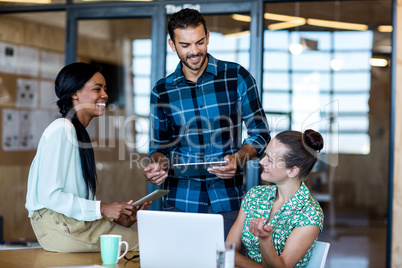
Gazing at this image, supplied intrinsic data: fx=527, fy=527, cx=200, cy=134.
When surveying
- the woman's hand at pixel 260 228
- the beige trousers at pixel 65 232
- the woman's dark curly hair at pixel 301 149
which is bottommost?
the beige trousers at pixel 65 232

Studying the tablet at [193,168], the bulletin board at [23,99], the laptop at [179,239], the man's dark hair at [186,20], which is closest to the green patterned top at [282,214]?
the tablet at [193,168]

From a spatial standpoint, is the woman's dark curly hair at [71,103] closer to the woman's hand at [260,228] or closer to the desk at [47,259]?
the desk at [47,259]

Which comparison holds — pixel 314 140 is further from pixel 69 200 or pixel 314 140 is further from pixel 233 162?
pixel 69 200

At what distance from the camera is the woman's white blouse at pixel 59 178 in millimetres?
2002

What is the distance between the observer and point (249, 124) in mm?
2641

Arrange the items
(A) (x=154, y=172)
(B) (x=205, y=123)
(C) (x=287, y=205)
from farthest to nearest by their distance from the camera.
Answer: (B) (x=205, y=123) → (A) (x=154, y=172) → (C) (x=287, y=205)

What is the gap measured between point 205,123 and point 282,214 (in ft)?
2.39

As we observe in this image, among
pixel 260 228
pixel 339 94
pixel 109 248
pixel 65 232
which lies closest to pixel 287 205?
pixel 260 228

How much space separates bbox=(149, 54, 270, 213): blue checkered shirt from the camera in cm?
263

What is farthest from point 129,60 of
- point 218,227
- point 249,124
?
point 218,227

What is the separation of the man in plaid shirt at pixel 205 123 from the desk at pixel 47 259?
2.48 ft

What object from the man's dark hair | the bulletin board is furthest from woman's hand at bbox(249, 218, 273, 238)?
the bulletin board

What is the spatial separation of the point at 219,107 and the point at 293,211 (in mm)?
779

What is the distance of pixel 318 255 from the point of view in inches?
79.1
